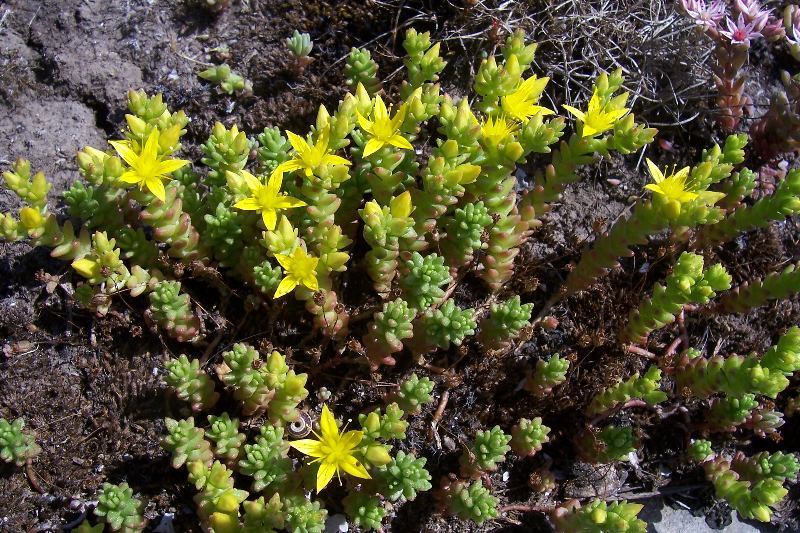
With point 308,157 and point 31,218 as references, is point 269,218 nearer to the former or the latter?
point 308,157

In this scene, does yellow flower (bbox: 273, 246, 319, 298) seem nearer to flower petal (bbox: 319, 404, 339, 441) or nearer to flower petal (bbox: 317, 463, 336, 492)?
flower petal (bbox: 319, 404, 339, 441)

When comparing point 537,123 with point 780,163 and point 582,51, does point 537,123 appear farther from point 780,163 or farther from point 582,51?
point 780,163

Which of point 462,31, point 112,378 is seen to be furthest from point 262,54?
point 112,378

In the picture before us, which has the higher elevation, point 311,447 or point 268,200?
point 268,200

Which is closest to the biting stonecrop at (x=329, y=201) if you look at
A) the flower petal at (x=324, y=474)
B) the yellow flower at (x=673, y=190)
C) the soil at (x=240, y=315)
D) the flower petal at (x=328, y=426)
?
the yellow flower at (x=673, y=190)

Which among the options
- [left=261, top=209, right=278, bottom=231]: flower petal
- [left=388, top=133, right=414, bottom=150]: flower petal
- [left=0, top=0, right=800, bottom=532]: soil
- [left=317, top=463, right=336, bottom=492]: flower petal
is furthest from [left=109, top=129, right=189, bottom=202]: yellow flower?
[left=317, top=463, right=336, bottom=492]: flower petal

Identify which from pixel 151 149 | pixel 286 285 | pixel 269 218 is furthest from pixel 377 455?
pixel 151 149
